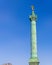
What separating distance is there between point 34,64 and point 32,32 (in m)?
10.9

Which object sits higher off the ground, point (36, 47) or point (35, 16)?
point (35, 16)

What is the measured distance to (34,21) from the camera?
61938 mm

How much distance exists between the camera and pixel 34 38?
59469mm

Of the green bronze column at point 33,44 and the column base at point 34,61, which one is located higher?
the green bronze column at point 33,44

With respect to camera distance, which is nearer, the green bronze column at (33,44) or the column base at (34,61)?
the column base at (34,61)

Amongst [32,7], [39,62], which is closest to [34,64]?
[39,62]

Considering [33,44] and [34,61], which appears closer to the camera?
[34,61]

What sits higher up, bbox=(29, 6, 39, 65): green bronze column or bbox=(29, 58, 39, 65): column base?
bbox=(29, 6, 39, 65): green bronze column

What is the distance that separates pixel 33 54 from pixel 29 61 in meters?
2.70

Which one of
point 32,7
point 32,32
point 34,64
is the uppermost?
point 32,7

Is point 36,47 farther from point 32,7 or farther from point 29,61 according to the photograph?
point 32,7

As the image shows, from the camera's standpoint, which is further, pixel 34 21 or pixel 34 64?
pixel 34 21

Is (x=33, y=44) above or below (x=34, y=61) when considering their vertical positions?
above

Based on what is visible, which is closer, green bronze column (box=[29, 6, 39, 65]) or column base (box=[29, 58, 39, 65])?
column base (box=[29, 58, 39, 65])
